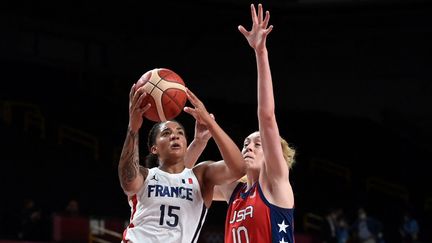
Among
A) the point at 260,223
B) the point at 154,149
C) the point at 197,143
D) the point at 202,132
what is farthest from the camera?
the point at 197,143

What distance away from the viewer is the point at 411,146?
2212cm

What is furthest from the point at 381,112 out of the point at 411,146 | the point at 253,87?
the point at 253,87

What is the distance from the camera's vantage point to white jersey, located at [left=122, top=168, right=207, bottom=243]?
5250 mm

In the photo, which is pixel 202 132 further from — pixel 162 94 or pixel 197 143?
pixel 162 94

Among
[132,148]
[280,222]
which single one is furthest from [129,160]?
[280,222]

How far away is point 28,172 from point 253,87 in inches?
313

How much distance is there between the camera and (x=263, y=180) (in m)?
5.14

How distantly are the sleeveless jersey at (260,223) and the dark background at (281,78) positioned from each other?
13181mm

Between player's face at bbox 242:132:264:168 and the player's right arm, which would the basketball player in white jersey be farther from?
player's face at bbox 242:132:264:168

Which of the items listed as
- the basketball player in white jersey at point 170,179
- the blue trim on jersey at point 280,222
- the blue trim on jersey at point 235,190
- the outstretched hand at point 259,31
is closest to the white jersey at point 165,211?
the basketball player in white jersey at point 170,179

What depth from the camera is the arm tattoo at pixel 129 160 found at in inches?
202

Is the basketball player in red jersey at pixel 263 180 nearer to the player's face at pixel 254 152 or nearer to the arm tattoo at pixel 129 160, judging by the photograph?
the player's face at pixel 254 152

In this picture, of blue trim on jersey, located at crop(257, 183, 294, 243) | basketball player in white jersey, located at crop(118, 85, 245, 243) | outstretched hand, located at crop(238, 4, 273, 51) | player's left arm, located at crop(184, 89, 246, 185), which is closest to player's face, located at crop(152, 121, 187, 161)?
basketball player in white jersey, located at crop(118, 85, 245, 243)

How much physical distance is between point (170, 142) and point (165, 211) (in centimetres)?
49
